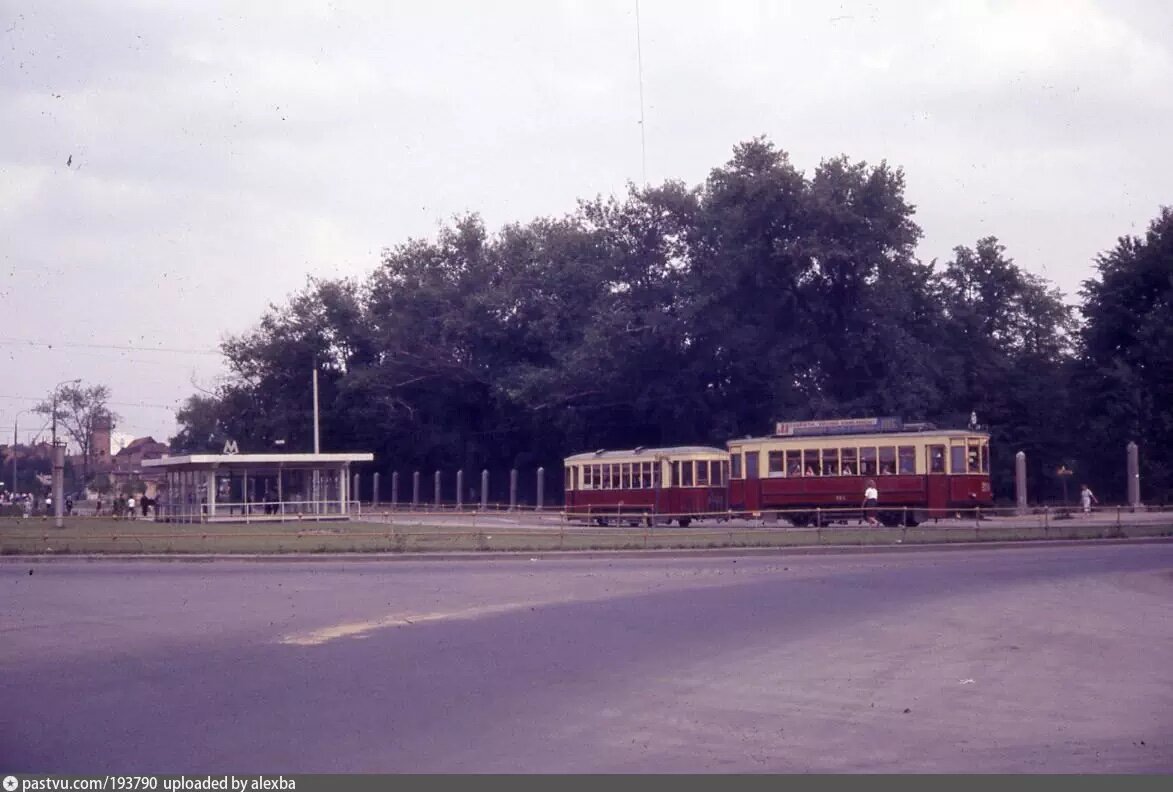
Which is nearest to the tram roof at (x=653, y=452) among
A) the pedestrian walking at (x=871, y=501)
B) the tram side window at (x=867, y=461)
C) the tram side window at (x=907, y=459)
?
the tram side window at (x=867, y=461)

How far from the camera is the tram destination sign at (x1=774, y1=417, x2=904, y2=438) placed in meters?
44.2

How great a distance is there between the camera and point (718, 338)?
68750 millimetres

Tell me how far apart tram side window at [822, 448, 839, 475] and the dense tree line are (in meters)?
17.1

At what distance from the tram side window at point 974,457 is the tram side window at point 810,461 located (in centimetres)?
539

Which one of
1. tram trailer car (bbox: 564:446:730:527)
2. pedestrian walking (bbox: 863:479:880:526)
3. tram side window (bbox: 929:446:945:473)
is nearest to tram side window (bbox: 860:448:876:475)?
pedestrian walking (bbox: 863:479:880:526)

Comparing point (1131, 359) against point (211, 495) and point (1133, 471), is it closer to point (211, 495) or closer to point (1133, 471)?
point (1133, 471)

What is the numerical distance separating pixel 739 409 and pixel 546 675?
5925cm

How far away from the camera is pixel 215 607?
754 inches

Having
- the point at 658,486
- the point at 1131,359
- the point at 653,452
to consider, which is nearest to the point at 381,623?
the point at 658,486

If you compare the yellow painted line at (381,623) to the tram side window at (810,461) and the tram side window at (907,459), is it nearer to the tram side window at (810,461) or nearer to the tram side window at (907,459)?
the tram side window at (907,459)

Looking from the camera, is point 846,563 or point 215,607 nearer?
point 215,607

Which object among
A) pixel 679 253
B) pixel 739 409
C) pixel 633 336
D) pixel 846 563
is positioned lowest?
pixel 846 563

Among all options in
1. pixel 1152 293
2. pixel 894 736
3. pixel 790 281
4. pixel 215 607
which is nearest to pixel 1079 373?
pixel 1152 293

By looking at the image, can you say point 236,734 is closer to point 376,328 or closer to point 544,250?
point 544,250
